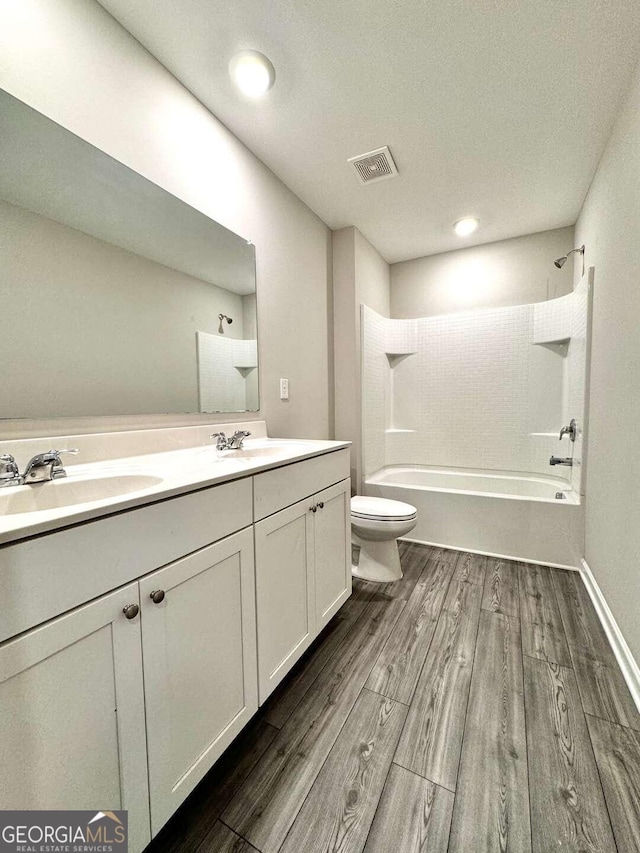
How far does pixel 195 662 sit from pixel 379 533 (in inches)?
49.7

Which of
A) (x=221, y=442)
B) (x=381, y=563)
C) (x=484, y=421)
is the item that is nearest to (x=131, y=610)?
(x=221, y=442)

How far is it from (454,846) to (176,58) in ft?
8.59

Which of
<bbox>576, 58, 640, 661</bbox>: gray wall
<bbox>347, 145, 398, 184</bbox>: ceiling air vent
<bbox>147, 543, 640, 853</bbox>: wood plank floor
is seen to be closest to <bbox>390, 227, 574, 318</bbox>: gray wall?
<bbox>576, 58, 640, 661</bbox>: gray wall

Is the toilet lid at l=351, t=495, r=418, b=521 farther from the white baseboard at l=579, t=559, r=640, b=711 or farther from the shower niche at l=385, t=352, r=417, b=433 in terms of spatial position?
the shower niche at l=385, t=352, r=417, b=433

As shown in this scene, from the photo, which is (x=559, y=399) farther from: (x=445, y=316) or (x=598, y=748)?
(x=598, y=748)

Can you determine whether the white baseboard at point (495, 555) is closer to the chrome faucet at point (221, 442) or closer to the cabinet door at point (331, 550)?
the cabinet door at point (331, 550)

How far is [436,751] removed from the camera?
1025 mm

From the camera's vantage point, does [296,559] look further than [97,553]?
Yes

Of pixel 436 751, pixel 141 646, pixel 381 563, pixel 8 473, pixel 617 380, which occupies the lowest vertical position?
pixel 436 751

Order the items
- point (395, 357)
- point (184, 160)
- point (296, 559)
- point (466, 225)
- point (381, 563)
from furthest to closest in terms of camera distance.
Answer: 1. point (395, 357)
2. point (466, 225)
3. point (381, 563)
4. point (184, 160)
5. point (296, 559)

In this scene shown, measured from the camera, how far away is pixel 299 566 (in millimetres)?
1251

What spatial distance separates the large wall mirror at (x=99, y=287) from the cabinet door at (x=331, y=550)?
68cm

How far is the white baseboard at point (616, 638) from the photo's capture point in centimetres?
122

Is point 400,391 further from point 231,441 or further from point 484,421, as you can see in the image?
point 231,441
